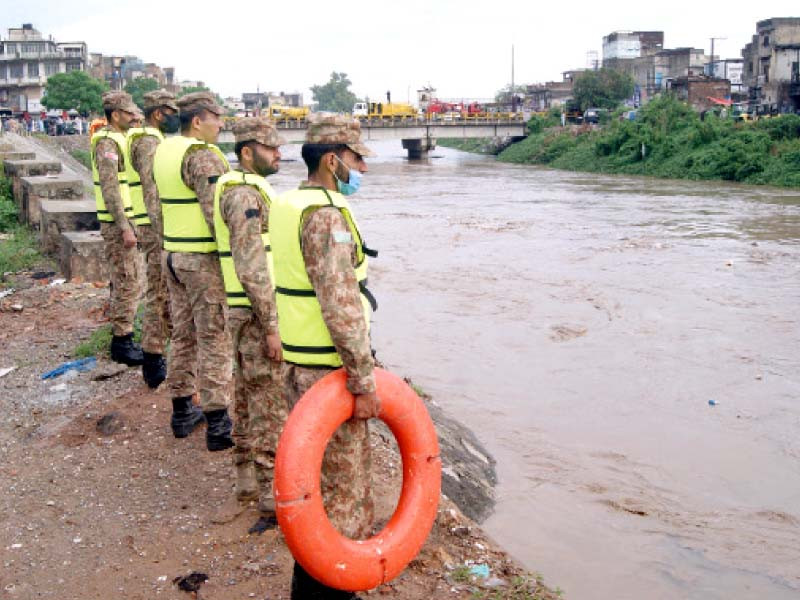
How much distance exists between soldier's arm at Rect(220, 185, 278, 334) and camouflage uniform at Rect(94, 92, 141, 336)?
2.61 metres

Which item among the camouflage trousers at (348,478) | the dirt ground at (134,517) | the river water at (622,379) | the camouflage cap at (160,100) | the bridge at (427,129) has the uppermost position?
the bridge at (427,129)

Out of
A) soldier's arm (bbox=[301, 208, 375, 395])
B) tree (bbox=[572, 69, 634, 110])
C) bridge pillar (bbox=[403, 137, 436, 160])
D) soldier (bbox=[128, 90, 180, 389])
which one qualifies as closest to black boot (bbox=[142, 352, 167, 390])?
soldier (bbox=[128, 90, 180, 389])

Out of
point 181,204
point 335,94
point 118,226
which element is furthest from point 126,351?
point 335,94

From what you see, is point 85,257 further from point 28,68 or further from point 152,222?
point 28,68

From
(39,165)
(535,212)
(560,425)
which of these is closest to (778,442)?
(560,425)

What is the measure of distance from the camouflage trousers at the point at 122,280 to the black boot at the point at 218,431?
1904 mm

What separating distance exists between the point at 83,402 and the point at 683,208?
66.9 feet

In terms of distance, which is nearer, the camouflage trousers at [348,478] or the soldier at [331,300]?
the soldier at [331,300]

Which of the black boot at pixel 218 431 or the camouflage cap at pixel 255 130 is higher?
the camouflage cap at pixel 255 130

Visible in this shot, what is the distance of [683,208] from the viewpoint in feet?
77.7

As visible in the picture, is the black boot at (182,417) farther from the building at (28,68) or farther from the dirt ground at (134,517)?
the building at (28,68)

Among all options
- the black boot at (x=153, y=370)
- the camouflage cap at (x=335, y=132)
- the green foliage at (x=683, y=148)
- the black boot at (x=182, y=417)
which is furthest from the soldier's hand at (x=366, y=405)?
the green foliage at (x=683, y=148)

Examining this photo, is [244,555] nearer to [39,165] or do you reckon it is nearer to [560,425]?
[560,425]

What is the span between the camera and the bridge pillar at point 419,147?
173ft
